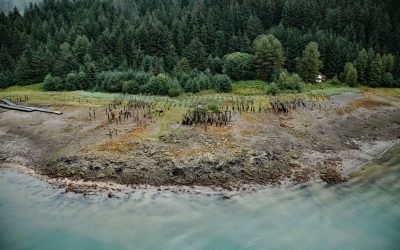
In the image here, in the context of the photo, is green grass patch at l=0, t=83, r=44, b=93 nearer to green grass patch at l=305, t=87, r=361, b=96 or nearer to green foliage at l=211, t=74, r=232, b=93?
green foliage at l=211, t=74, r=232, b=93

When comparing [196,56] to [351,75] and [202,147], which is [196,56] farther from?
[202,147]

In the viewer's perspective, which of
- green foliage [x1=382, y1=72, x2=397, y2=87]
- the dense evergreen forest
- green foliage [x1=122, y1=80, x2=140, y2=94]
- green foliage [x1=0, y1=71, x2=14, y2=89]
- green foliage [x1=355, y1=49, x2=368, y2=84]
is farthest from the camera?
green foliage [x1=0, y1=71, x2=14, y2=89]

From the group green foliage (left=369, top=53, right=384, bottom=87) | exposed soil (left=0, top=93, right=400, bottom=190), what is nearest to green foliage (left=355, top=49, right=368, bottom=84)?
green foliage (left=369, top=53, right=384, bottom=87)

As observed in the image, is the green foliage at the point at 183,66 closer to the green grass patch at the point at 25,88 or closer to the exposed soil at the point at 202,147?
the green grass patch at the point at 25,88

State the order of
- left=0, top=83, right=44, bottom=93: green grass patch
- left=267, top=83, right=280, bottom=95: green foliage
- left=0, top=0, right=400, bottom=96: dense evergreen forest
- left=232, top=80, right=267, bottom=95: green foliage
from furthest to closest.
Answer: left=0, top=83, right=44, bottom=93: green grass patch < left=0, top=0, right=400, bottom=96: dense evergreen forest < left=232, top=80, right=267, bottom=95: green foliage < left=267, top=83, right=280, bottom=95: green foliage

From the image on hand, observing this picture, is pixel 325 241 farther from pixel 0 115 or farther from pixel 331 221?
pixel 0 115

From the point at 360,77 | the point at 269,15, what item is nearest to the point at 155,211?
the point at 360,77

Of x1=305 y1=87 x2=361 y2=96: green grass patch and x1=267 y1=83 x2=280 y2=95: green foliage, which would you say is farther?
x1=305 y1=87 x2=361 y2=96: green grass patch
